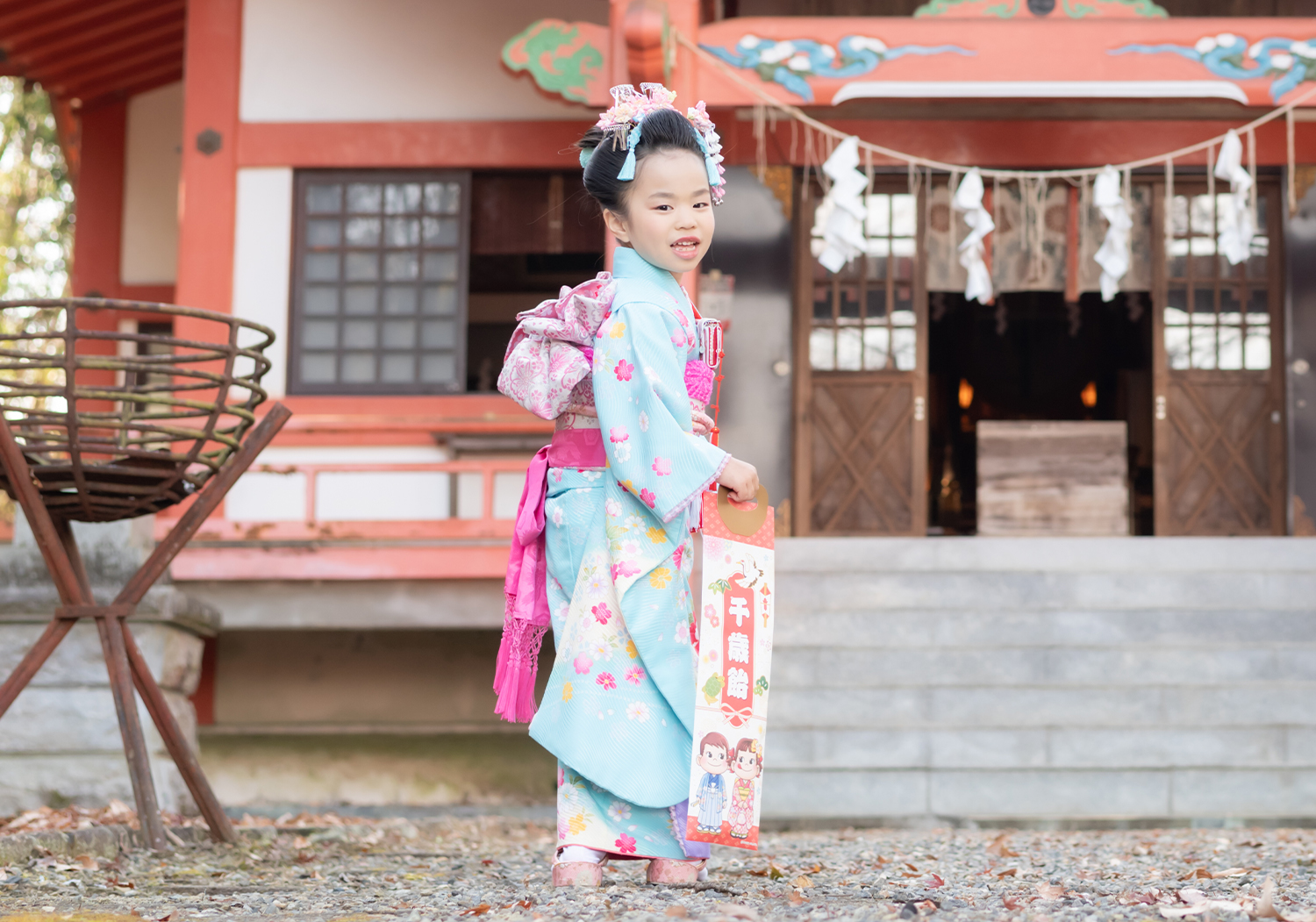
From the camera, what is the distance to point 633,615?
2.77 m

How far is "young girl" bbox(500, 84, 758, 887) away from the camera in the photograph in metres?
2.73

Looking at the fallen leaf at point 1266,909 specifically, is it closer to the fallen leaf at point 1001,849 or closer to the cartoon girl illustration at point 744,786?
the cartoon girl illustration at point 744,786

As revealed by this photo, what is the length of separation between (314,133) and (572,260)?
9.80ft

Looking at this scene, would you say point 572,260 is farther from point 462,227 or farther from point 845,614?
point 845,614

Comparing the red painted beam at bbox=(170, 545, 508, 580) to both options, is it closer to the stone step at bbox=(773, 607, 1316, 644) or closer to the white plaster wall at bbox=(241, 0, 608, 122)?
the stone step at bbox=(773, 607, 1316, 644)

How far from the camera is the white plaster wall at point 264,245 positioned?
7926 mm

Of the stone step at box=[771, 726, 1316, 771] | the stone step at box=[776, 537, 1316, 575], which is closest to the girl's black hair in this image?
the stone step at box=[771, 726, 1316, 771]

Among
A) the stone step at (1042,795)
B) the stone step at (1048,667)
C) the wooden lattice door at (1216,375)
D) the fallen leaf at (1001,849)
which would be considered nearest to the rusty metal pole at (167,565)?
the fallen leaf at (1001,849)

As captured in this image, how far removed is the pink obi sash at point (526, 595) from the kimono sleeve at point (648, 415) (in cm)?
22

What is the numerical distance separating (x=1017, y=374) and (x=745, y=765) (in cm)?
1158

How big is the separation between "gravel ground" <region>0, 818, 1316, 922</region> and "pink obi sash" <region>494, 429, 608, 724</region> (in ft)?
1.31

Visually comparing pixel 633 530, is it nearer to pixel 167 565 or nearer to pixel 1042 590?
pixel 167 565

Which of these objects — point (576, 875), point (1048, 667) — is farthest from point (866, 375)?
point (576, 875)

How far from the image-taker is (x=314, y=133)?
795 centimetres
